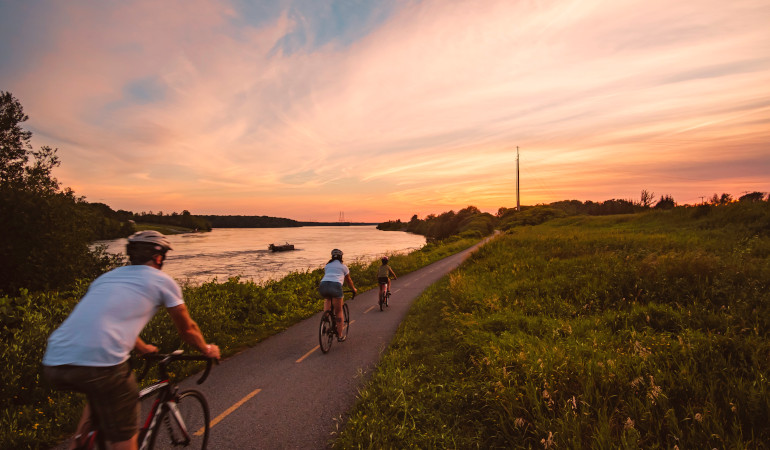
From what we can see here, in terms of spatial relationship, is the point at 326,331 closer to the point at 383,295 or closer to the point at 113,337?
the point at 383,295

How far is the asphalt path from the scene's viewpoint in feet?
15.9

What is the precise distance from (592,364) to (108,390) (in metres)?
6.18

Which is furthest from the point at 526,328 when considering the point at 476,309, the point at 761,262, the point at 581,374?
the point at 761,262

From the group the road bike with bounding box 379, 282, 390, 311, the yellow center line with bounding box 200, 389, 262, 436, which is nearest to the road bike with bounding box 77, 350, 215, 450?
the yellow center line with bounding box 200, 389, 262, 436

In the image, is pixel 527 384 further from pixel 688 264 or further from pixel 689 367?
pixel 688 264

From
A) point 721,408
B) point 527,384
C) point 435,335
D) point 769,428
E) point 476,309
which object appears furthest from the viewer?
point 476,309

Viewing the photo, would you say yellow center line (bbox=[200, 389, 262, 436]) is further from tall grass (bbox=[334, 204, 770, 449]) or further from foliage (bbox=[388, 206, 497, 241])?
foliage (bbox=[388, 206, 497, 241])

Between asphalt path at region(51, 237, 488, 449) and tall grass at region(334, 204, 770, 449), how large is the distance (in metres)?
0.52

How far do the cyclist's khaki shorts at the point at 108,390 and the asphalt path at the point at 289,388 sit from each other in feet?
7.04

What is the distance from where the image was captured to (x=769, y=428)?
3.59m

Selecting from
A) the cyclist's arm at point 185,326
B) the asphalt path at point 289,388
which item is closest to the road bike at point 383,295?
the asphalt path at point 289,388

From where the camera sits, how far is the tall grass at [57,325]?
15.9 feet

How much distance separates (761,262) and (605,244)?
617 cm

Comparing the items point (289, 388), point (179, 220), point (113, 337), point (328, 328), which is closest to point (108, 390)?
point (113, 337)
